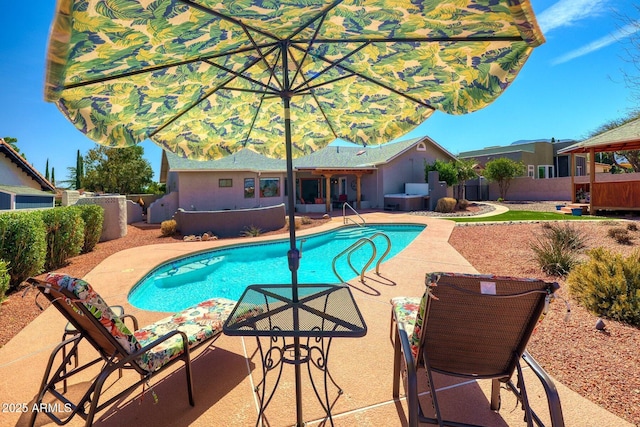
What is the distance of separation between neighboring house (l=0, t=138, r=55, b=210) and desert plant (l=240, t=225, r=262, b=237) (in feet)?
29.2

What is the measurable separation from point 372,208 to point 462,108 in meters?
20.4

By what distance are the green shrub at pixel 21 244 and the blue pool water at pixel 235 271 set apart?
1.97 metres

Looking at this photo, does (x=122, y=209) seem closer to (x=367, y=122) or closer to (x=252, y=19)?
(x=367, y=122)

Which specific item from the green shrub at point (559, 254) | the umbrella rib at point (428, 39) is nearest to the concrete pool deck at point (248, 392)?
the umbrella rib at point (428, 39)

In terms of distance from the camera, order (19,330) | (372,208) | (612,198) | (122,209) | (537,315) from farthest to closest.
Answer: (372,208) < (612,198) < (122,209) < (19,330) < (537,315)

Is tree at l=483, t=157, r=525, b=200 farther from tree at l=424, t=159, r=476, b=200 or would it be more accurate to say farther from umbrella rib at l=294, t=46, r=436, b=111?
umbrella rib at l=294, t=46, r=436, b=111

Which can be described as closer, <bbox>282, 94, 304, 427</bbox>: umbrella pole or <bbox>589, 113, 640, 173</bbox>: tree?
<bbox>282, 94, 304, 427</bbox>: umbrella pole

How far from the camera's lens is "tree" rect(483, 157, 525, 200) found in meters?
27.7

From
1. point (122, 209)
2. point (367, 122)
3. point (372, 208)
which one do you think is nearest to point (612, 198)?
point (372, 208)

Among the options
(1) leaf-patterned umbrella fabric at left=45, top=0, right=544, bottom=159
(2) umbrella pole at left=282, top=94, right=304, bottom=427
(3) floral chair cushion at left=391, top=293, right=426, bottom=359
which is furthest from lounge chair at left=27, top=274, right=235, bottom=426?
(3) floral chair cushion at left=391, top=293, right=426, bottom=359

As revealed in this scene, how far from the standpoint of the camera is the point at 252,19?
87.7 inches

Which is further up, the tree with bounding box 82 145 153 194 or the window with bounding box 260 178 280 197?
the tree with bounding box 82 145 153 194

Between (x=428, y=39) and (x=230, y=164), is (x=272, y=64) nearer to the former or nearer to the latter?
(x=428, y=39)

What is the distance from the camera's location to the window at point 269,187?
20422 mm
